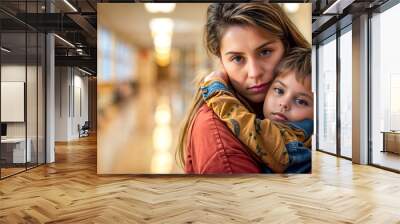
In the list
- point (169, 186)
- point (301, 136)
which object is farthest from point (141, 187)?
point (301, 136)

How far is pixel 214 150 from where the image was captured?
632cm

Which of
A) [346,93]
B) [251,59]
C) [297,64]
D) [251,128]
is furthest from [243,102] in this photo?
[346,93]

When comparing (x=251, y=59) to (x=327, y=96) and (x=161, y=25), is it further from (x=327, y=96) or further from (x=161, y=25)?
(x=327, y=96)

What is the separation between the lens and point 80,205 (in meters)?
4.60

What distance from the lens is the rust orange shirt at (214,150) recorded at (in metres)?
6.27

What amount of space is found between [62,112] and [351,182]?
41.5 ft

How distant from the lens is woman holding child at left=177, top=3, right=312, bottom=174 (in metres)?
6.32

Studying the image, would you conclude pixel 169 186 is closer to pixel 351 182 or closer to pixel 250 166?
pixel 250 166

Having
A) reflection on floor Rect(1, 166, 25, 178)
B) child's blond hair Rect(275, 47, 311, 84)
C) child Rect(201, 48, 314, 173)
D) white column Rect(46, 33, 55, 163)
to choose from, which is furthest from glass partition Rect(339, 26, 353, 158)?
reflection on floor Rect(1, 166, 25, 178)

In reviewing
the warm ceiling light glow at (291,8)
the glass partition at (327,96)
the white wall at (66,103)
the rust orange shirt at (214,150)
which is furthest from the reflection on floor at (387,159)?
the white wall at (66,103)

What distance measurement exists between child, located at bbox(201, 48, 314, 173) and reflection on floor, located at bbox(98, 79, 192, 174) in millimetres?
627

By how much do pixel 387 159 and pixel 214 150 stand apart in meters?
3.66

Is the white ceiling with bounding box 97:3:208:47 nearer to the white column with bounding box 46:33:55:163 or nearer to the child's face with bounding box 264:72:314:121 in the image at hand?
the child's face with bounding box 264:72:314:121

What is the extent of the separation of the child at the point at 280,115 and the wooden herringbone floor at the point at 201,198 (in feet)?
1.23
